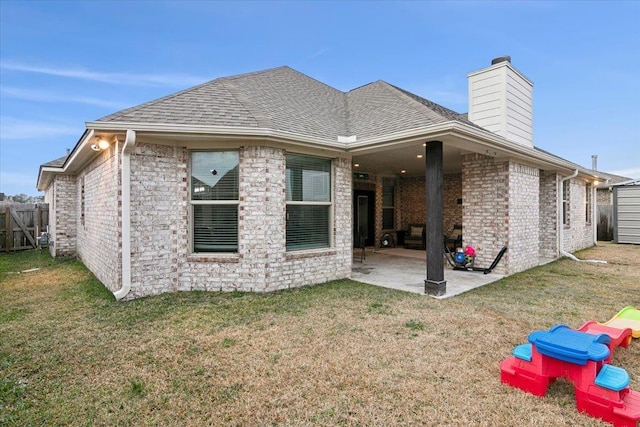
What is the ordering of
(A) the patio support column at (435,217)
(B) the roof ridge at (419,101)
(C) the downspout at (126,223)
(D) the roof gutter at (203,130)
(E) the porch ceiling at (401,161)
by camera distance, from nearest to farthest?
(D) the roof gutter at (203,130), (C) the downspout at (126,223), (A) the patio support column at (435,217), (B) the roof ridge at (419,101), (E) the porch ceiling at (401,161)

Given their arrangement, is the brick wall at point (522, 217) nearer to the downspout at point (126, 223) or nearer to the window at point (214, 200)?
the window at point (214, 200)

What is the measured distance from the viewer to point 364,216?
39.7ft

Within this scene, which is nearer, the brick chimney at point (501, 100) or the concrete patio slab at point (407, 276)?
the concrete patio slab at point (407, 276)

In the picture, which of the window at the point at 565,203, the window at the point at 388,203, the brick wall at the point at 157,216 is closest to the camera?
the brick wall at the point at 157,216

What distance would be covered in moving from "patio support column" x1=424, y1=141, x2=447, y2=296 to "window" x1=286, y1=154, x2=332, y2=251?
2014mm

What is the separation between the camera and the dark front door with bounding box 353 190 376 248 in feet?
38.5

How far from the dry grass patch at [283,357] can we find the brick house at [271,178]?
64 centimetres

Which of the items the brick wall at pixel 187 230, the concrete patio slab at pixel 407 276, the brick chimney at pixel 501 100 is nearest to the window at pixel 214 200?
the brick wall at pixel 187 230

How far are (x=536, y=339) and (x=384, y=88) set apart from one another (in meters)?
7.20

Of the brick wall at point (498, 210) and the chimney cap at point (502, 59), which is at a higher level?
the chimney cap at point (502, 59)

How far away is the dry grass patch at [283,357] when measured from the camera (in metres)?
2.32

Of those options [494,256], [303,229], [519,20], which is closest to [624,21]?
[519,20]

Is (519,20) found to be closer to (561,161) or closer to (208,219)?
(561,161)

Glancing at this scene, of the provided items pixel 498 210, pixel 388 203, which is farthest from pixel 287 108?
pixel 388 203
